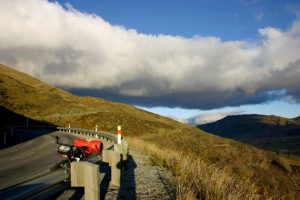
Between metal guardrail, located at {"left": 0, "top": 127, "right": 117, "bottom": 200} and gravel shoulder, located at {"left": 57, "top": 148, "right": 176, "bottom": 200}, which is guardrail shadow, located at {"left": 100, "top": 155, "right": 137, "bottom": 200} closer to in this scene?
gravel shoulder, located at {"left": 57, "top": 148, "right": 176, "bottom": 200}

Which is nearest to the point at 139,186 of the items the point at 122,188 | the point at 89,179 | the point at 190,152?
the point at 122,188

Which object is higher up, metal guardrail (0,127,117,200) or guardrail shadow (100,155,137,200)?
metal guardrail (0,127,117,200)

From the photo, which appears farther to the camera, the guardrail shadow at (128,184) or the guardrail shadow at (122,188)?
the guardrail shadow at (128,184)

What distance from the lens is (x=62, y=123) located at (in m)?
78.6

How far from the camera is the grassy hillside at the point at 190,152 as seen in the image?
10.2m

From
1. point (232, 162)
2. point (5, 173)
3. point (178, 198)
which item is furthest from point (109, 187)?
point (232, 162)

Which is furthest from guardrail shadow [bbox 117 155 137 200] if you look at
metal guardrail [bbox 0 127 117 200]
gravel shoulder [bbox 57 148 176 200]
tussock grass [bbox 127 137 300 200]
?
metal guardrail [bbox 0 127 117 200]

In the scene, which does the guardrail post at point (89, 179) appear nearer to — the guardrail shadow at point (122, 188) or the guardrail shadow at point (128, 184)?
the guardrail shadow at point (122, 188)

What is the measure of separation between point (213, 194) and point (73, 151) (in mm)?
3309

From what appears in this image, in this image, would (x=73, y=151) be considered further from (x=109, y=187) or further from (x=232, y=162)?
(x=232, y=162)

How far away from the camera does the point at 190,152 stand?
25.0 meters

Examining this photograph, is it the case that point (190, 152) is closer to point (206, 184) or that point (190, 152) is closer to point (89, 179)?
point (206, 184)

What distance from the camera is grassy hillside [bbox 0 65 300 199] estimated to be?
10188 mm

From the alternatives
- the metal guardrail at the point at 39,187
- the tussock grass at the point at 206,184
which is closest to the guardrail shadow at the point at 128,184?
→ the tussock grass at the point at 206,184
